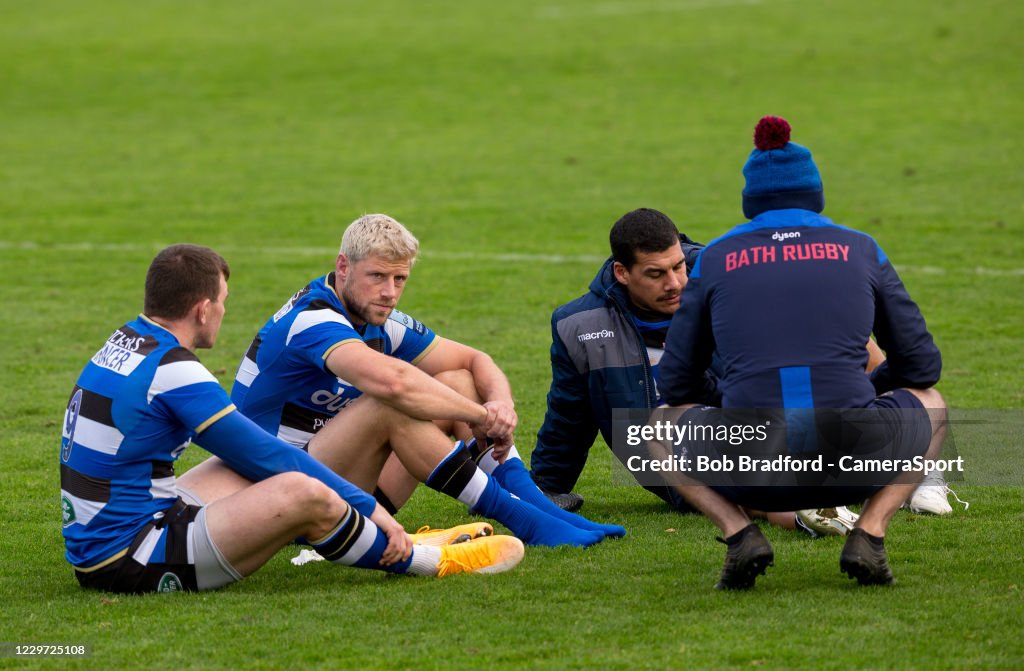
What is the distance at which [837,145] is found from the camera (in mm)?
23359

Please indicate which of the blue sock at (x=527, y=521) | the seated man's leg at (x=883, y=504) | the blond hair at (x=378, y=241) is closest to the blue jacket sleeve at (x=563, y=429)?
the blue sock at (x=527, y=521)

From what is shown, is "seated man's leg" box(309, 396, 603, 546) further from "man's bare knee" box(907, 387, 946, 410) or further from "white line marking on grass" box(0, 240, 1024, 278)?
"white line marking on grass" box(0, 240, 1024, 278)

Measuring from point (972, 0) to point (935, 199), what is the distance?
19555mm

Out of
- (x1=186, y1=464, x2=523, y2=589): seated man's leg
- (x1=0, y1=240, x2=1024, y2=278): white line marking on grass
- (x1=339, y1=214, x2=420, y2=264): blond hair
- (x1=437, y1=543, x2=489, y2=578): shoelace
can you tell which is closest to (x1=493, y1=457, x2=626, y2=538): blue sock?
(x1=437, y1=543, x2=489, y2=578): shoelace

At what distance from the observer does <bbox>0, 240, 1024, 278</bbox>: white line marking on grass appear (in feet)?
48.6

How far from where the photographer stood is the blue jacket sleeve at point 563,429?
25.4 ft

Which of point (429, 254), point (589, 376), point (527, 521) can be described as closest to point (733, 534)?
point (527, 521)

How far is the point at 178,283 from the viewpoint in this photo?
6008mm

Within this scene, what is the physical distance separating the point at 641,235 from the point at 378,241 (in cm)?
134

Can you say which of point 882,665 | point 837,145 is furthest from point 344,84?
point 882,665

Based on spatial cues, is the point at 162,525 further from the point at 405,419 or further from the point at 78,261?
the point at 78,261

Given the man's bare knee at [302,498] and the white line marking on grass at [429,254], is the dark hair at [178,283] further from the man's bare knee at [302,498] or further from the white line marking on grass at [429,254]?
the white line marking on grass at [429,254]

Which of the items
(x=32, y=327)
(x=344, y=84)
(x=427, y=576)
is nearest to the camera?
(x=427, y=576)

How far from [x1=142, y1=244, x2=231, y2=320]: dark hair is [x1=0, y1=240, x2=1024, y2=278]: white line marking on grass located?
32.4 ft
